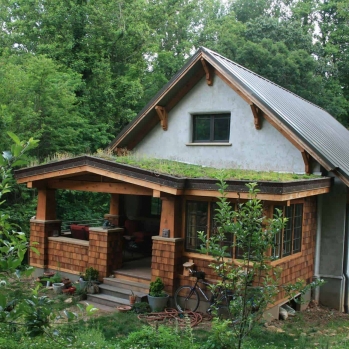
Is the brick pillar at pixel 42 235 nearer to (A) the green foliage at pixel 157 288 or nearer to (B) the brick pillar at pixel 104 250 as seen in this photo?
(B) the brick pillar at pixel 104 250

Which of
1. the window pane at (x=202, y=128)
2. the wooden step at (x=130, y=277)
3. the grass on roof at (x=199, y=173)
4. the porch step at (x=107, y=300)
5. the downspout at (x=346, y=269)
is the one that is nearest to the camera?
the grass on roof at (x=199, y=173)

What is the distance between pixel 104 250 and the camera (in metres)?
11.2

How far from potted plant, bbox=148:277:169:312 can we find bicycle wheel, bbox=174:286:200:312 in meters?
0.31

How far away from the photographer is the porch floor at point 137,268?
1109 cm

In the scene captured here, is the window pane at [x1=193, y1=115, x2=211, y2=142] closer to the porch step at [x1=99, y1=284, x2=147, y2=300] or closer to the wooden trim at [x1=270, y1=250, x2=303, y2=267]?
the wooden trim at [x1=270, y1=250, x2=303, y2=267]

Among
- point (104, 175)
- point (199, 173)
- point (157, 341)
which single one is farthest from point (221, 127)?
point (157, 341)

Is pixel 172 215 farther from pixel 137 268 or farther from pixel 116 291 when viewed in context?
pixel 137 268

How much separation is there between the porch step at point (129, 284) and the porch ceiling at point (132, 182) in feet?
7.32

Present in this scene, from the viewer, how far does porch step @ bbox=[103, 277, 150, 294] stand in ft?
34.6

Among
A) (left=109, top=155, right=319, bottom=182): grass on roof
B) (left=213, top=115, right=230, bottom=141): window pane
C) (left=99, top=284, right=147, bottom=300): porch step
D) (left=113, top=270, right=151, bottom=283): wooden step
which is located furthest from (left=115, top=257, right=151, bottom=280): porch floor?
(left=213, top=115, right=230, bottom=141): window pane

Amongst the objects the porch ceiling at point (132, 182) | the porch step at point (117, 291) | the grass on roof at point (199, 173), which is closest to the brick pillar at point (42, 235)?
the porch ceiling at point (132, 182)

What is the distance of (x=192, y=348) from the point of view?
20.2 feet

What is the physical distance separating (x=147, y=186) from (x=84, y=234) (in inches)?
143

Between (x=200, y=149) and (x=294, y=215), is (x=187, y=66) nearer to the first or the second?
(x=200, y=149)
